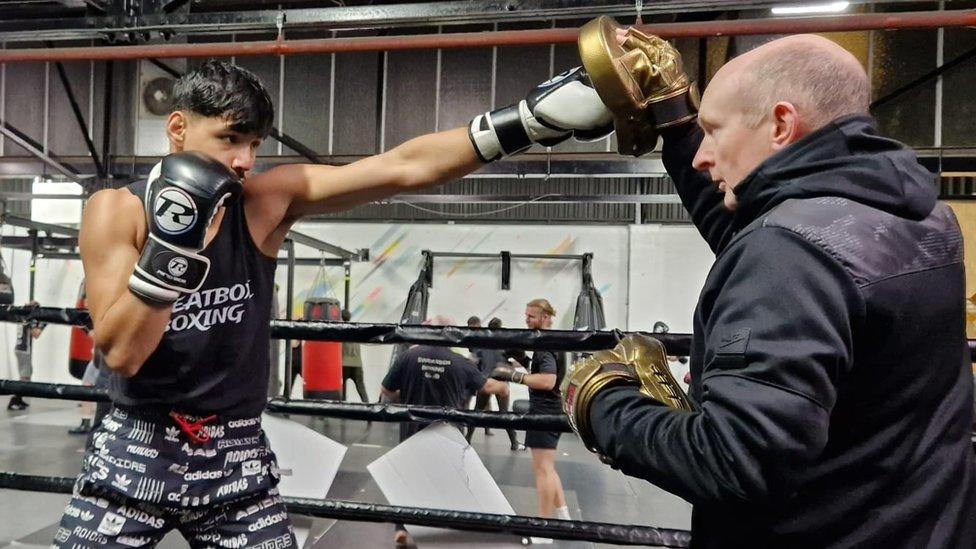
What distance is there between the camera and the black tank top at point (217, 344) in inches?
53.1

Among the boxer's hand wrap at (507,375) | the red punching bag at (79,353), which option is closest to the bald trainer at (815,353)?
the boxer's hand wrap at (507,375)

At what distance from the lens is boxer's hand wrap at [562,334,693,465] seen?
3.09 ft

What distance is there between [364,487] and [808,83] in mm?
4769

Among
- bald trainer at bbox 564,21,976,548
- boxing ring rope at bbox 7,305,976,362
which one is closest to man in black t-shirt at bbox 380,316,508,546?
boxing ring rope at bbox 7,305,976,362

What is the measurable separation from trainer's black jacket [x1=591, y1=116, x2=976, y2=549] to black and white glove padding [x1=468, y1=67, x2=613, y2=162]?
1.69 ft

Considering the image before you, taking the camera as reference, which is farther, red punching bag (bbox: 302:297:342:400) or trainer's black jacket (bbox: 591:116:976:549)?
red punching bag (bbox: 302:297:342:400)

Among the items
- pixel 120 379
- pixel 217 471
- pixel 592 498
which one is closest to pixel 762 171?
pixel 217 471

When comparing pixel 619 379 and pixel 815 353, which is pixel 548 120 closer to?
pixel 619 379

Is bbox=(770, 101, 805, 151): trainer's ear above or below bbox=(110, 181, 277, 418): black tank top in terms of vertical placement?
above

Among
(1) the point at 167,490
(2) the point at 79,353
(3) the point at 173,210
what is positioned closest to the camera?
(3) the point at 173,210

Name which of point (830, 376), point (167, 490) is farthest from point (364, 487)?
point (830, 376)

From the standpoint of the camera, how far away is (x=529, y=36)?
7.50 feet

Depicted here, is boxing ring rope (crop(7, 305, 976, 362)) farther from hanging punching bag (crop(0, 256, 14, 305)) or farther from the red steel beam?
hanging punching bag (crop(0, 256, 14, 305))

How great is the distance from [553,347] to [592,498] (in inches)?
137
